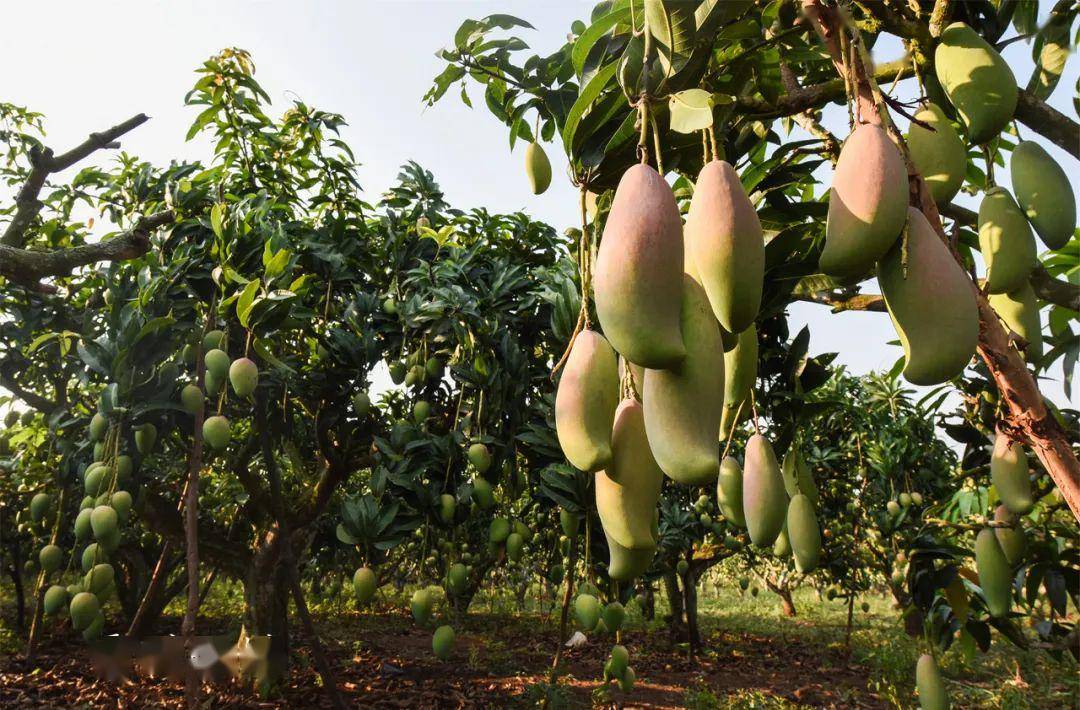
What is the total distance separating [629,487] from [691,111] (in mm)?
312

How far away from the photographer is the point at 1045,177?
Result: 746 millimetres

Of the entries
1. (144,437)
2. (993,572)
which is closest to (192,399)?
(144,437)

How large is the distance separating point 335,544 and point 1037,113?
14.6 feet

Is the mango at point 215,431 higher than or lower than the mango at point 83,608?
higher

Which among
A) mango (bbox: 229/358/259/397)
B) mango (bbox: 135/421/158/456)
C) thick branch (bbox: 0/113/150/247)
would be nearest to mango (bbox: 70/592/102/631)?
mango (bbox: 135/421/158/456)

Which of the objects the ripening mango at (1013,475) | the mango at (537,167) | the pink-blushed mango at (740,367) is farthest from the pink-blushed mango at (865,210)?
the ripening mango at (1013,475)

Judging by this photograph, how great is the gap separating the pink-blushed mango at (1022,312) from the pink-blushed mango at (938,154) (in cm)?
16

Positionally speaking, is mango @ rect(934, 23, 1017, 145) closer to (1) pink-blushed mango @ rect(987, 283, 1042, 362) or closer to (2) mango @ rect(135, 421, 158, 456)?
(1) pink-blushed mango @ rect(987, 283, 1042, 362)

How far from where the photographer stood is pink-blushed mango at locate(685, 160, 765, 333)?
1.49ft

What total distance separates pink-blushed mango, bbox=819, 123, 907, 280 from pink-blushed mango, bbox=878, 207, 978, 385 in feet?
0.08

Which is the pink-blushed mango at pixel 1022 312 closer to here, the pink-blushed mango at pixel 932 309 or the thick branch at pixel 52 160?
the pink-blushed mango at pixel 932 309

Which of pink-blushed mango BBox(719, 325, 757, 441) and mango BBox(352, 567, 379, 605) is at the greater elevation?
pink-blushed mango BBox(719, 325, 757, 441)

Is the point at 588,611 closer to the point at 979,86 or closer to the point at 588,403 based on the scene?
the point at 588,403

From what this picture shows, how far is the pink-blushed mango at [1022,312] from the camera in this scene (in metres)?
0.77
